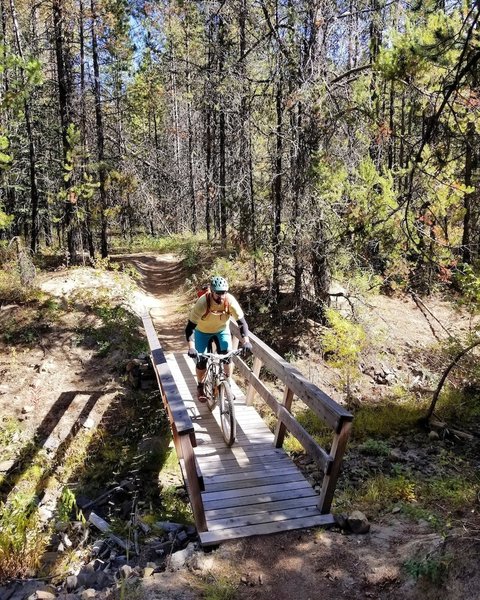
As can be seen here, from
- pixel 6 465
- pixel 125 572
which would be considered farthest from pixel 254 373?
pixel 6 465

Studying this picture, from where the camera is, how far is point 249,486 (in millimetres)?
5957

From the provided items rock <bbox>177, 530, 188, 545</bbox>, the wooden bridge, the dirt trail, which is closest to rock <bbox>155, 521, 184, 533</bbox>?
rock <bbox>177, 530, 188, 545</bbox>

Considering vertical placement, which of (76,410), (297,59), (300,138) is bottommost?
(76,410)

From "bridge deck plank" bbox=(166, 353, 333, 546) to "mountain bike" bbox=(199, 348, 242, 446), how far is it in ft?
0.96

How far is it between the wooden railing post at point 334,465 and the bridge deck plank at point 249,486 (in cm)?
13

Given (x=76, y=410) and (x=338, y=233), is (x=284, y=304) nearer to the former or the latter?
(x=338, y=233)

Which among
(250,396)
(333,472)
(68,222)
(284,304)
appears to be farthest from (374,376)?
(68,222)

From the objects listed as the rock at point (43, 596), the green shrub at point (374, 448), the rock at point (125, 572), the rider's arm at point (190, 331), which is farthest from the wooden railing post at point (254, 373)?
the rock at point (43, 596)

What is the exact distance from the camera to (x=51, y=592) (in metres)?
5.01

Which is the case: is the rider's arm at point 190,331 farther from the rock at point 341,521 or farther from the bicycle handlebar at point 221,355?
the rock at point 341,521

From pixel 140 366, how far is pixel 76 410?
1761mm

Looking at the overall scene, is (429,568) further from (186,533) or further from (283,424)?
(186,533)

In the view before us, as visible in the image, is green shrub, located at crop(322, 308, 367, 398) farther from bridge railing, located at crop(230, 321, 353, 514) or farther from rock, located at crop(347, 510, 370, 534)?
rock, located at crop(347, 510, 370, 534)

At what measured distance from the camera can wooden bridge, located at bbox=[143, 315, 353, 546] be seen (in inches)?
203
